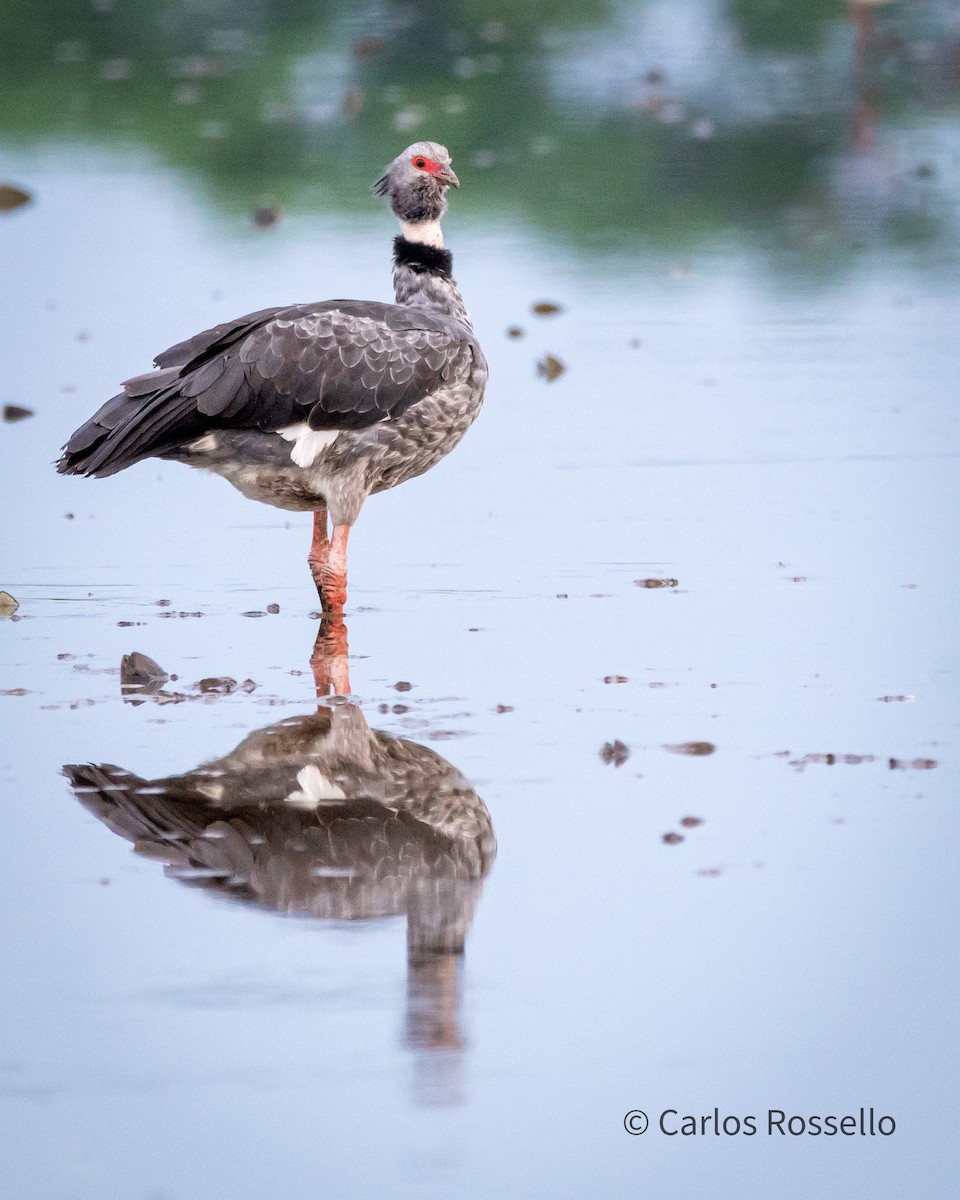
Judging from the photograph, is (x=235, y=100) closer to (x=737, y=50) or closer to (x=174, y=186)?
(x=174, y=186)

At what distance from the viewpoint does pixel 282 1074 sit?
482 centimetres

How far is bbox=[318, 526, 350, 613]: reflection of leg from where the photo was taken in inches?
336

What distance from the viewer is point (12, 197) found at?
18219 millimetres

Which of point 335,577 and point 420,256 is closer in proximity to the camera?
point 335,577

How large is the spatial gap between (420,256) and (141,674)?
256 cm

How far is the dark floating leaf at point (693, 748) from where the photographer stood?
6677mm

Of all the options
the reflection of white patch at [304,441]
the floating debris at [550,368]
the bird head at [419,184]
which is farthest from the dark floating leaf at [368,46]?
the reflection of white patch at [304,441]

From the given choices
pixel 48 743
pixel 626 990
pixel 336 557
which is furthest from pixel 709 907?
pixel 336 557

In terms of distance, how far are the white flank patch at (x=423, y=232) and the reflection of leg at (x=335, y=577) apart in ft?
4.69

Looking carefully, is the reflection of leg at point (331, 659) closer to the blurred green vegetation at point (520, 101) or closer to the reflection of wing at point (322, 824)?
the reflection of wing at point (322, 824)

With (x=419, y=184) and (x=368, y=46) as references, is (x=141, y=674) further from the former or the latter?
(x=368, y=46)

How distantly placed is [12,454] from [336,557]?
3284mm

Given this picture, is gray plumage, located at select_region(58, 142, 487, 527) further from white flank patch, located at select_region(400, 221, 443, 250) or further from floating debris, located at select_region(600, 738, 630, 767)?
floating debris, located at select_region(600, 738, 630, 767)

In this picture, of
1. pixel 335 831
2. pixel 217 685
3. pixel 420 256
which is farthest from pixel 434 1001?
pixel 420 256
